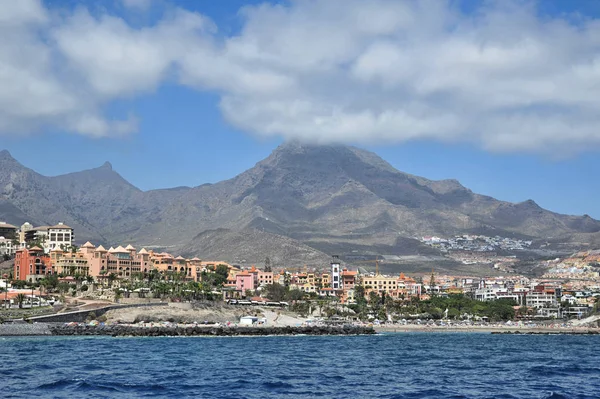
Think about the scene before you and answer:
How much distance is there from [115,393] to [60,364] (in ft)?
55.7

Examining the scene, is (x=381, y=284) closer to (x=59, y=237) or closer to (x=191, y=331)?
(x=59, y=237)

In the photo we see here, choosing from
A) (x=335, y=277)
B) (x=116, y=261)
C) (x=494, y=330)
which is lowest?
(x=494, y=330)

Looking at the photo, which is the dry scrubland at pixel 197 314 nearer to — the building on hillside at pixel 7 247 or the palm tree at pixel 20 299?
the palm tree at pixel 20 299

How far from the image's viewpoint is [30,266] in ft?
454

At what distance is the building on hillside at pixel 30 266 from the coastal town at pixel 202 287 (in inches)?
6.6

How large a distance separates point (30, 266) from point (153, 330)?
42.9m

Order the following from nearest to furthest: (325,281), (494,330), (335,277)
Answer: (494,330)
(335,277)
(325,281)

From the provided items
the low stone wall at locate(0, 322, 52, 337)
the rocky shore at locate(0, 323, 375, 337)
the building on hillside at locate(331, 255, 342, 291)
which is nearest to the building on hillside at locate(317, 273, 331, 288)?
the building on hillside at locate(331, 255, 342, 291)

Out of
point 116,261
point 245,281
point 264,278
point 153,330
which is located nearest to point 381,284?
point 264,278

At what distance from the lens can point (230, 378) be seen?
174ft

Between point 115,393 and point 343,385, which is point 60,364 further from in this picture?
point 343,385

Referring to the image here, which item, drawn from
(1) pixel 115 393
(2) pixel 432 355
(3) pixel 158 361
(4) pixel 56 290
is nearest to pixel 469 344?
(2) pixel 432 355

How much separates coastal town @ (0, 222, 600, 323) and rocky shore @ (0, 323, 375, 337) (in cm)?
1488

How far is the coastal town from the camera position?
131 m
